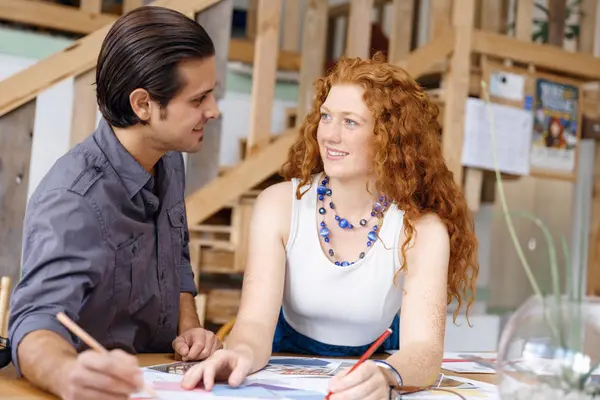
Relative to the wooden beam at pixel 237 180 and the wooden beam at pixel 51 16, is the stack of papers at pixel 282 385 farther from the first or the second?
the wooden beam at pixel 51 16

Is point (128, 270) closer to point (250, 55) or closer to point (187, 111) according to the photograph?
point (187, 111)

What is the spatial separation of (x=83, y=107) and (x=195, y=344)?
4.45 ft

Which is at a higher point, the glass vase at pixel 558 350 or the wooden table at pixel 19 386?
the glass vase at pixel 558 350

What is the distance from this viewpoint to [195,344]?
5.06 feet

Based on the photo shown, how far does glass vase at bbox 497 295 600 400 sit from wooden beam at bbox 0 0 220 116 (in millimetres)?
1950

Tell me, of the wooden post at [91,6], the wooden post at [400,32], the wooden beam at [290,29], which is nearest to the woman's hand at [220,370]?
the wooden post at [400,32]

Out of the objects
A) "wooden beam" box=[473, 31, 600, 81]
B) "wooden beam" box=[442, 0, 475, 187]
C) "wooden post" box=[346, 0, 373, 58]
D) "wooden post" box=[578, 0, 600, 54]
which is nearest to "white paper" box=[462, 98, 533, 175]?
"wooden beam" box=[442, 0, 475, 187]

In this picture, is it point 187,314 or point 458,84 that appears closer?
point 187,314

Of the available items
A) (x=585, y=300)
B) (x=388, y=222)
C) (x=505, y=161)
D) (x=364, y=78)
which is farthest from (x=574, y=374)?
(x=505, y=161)

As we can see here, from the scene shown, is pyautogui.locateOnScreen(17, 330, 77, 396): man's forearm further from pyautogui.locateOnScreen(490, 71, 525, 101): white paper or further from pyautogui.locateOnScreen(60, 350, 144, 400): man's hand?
pyautogui.locateOnScreen(490, 71, 525, 101): white paper

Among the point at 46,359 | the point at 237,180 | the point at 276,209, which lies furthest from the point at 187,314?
the point at 237,180

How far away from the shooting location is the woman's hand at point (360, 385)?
1.19m

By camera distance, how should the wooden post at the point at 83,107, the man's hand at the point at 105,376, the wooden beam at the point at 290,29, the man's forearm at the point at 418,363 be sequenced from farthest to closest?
the wooden beam at the point at 290,29 → the wooden post at the point at 83,107 → the man's forearm at the point at 418,363 → the man's hand at the point at 105,376

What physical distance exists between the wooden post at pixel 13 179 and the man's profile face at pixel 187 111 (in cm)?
112
